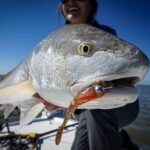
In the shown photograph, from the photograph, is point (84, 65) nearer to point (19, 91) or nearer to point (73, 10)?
point (19, 91)

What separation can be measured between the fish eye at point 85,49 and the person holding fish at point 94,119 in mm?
1019

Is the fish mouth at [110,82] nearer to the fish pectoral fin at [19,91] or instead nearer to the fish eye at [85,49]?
the fish eye at [85,49]

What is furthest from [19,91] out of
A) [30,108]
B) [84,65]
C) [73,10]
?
[73,10]

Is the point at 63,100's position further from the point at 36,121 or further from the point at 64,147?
the point at 36,121

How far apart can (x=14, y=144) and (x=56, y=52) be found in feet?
14.0

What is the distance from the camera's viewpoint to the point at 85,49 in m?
1.85

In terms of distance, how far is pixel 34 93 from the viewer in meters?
2.44

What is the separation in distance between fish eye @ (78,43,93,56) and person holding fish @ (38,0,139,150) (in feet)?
3.34

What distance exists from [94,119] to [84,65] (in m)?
1.50

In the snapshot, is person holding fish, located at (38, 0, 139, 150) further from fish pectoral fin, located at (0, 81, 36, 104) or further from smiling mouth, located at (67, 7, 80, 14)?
fish pectoral fin, located at (0, 81, 36, 104)

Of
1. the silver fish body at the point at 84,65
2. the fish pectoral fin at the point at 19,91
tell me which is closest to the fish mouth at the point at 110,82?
the silver fish body at the point at 84,65

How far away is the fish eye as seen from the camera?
1.82m

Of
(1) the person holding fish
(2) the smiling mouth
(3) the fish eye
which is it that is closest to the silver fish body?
(3) the fish eye

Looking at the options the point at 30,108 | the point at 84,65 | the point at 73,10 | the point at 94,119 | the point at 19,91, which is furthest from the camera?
the point at 73,10
